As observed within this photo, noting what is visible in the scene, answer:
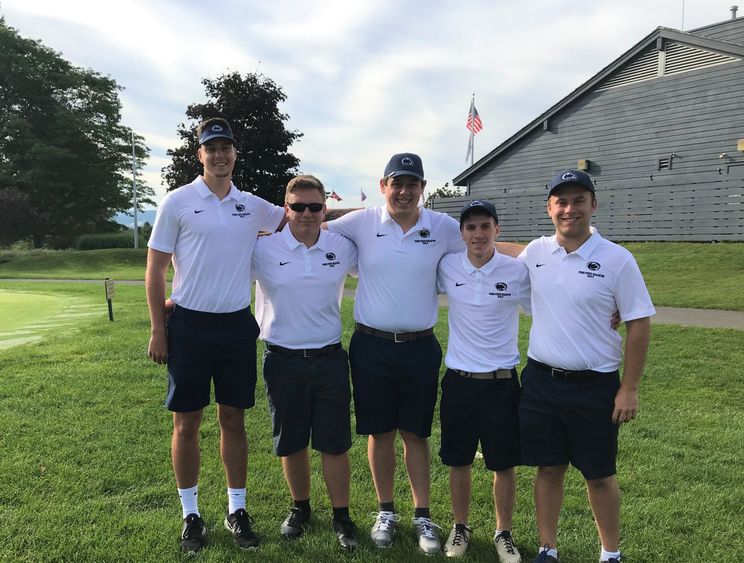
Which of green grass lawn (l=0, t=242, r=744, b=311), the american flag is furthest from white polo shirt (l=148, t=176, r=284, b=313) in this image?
the american flag

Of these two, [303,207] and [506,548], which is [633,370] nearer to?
[506,548]

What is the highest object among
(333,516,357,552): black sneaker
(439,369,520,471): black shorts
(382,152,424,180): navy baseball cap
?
(382,152,424,180): navy baseball cap

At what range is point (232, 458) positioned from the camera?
3.29 m

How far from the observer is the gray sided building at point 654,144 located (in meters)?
16.0

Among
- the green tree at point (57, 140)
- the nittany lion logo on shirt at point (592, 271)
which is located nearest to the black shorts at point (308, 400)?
the nittany lion logo on shirt at point (592, 271)

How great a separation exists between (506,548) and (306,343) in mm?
1642

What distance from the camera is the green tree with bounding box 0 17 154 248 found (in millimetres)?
40812

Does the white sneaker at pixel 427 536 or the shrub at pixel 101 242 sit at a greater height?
the shrub at pixel 101 242

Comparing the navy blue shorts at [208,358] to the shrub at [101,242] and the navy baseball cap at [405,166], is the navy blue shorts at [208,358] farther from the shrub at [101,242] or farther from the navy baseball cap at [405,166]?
the shrub at [101,242]

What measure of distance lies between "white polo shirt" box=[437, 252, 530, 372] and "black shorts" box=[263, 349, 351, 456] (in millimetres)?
713

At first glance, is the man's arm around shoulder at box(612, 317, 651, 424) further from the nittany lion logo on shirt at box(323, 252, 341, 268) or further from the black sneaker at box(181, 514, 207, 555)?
the black sneaker at box(181, 514, 207, 555)

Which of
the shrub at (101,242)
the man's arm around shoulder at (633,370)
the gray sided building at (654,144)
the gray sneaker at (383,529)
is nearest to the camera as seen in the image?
the man's arm around shoulder at (633,370)

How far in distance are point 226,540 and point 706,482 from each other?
3.35m

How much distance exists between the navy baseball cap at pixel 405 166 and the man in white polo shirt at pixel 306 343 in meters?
0.46
